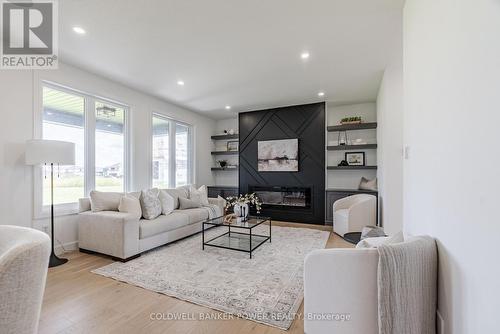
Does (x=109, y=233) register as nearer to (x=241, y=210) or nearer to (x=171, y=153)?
(x=241, y=210)

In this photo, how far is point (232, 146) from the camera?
6.60m

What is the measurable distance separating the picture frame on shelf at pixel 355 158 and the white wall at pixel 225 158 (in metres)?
2.98

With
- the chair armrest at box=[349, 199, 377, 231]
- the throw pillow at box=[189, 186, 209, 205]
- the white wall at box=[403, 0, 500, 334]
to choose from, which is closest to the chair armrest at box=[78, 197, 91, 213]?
the throw pillow at box=[189, 186, 209, 205]

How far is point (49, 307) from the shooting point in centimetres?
198

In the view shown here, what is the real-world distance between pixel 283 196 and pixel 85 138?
4.18 meters

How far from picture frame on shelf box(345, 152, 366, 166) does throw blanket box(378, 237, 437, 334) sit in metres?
4.15

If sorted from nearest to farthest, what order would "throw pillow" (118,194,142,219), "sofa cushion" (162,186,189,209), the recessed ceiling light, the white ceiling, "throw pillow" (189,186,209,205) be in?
the white ceiling
the recessed ceiling light
"throw pillow" (118,194,142,219)
"sofa cushion" (162,186,189,209)
"throw pillow" (189,186,209,205)

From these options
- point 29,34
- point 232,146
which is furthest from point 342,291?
point 232,146

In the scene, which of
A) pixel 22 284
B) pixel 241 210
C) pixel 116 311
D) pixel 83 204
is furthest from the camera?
pixel 241 210

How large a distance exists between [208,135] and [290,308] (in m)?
5.34

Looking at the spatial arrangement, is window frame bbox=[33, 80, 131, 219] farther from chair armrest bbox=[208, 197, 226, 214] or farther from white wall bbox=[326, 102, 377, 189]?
white wall bbox=[326, 102, 377, 189]

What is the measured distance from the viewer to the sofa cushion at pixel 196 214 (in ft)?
13.2

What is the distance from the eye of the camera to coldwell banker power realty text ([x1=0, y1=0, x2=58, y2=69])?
2.23 m

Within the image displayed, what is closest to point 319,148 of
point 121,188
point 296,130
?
point 296,130
